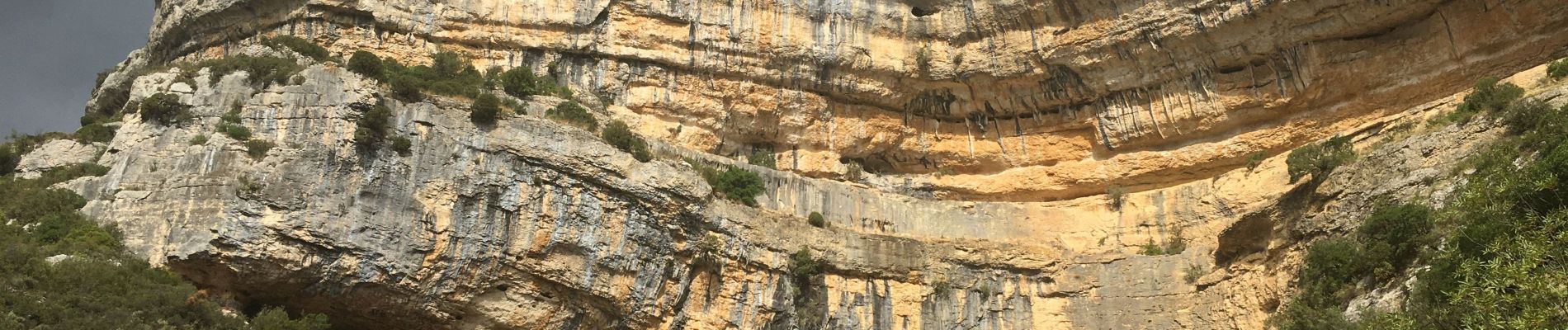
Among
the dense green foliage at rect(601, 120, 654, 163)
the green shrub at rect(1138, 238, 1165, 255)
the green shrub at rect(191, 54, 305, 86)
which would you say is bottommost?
the green shrub at rect(1138, 238, 1165, 255)

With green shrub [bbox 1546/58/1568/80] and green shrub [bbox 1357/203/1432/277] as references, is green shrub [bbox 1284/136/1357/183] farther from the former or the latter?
green shrub [bbox 1546/58/1568/80]

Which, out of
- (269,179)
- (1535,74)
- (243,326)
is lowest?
(243,326)

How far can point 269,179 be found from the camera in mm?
23188

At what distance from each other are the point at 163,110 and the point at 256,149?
2.49 m

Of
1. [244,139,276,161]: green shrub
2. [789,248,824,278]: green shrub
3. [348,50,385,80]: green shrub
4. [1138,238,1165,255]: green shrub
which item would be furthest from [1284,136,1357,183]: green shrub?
[244,139,276,161]: green shrub

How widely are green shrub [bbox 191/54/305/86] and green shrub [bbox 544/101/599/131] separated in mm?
5244

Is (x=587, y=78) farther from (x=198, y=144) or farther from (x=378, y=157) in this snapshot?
(x=198, y=144)

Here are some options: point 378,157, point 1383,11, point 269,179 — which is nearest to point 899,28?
point 1383,11

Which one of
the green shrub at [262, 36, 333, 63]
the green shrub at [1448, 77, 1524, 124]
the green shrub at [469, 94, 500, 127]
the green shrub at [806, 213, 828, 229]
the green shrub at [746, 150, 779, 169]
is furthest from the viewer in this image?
the green shrub at [746, 150, 779, 169]

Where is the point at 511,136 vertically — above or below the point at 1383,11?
below

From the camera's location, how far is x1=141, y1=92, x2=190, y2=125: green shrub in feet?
80.4

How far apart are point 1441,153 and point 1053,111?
12.2 metres

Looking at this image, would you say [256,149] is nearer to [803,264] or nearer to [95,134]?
[95,134]

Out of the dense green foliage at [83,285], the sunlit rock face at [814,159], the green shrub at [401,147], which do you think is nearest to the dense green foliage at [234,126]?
the sunlit rock face at [814,159]
